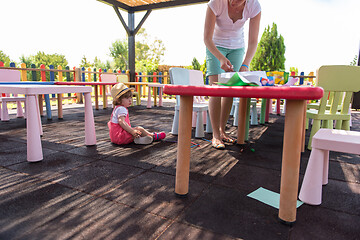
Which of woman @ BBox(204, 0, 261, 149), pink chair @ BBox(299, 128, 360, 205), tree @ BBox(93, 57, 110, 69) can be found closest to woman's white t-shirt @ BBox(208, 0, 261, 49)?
woman @ BBox(204, 0, 261, 149)

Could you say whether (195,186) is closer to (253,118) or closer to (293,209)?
(293,209)

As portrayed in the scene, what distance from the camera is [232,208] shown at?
1.26 m

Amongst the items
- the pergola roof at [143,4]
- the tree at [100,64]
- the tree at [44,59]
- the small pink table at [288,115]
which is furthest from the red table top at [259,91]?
the tree at [100,64]

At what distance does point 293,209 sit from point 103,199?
1.02 m

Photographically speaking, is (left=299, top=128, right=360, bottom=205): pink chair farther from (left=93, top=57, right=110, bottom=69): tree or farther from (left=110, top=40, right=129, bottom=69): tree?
(left=93, top=57, right=110, bottom=69): tree

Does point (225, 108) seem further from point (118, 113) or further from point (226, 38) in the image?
point (118, 113)

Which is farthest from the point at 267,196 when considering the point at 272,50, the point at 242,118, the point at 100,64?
the point at 100,64

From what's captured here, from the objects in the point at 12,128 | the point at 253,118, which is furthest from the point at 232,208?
the point at 12,128

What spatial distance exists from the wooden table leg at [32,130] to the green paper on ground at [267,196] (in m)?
1.72

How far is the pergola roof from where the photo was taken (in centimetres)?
722

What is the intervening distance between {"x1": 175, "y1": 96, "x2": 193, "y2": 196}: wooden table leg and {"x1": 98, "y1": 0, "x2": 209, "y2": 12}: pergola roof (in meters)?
6.59

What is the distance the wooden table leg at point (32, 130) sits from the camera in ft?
5.96

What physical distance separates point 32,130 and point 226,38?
1996 mm

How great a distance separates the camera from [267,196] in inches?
55.9
